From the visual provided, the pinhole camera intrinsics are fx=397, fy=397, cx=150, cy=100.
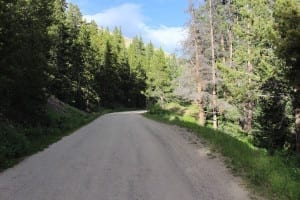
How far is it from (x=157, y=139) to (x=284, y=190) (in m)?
10.5

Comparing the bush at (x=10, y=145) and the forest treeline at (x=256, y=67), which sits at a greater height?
the forest treeline at (x=256, y=67)

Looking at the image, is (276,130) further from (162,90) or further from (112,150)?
(162,90)

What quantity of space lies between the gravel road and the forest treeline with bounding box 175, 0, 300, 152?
4.36 m

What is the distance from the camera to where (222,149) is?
45.0 feet

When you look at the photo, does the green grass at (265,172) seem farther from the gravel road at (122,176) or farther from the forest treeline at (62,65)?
the forest treeline at (62,65)

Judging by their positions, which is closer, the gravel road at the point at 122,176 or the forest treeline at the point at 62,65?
the gravel road at the point at 122,176

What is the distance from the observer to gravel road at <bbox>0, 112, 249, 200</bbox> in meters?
8.12

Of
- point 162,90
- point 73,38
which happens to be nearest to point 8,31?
point 73,38

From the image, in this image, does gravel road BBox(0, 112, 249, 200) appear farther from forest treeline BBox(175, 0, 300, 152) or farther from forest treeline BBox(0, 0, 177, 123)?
forest treeline BBox(0, 0, 177, 123)

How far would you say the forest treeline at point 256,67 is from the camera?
505 inches

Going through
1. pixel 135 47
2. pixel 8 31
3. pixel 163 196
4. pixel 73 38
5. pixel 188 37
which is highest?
pixel 135 47

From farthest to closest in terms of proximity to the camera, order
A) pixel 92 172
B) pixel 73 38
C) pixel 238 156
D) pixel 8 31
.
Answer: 1. pixel 73 38
2. pixel 8 31
3. pixel 238 156
4. pixel 92 172

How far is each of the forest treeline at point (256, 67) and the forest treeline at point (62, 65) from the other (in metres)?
8.84

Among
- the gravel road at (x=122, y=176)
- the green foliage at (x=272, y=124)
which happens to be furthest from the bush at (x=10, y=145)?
the green foliage at (x=272, y=124)
